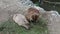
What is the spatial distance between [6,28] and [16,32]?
240 millimetres

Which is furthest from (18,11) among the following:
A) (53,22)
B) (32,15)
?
(53,22)

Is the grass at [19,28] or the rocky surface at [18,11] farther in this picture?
the rocky surface at [18,11]

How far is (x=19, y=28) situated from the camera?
12.6ft

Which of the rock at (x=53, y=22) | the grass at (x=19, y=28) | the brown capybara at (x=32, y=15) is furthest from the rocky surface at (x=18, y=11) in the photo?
the brown capybara at (x=32, y=15)

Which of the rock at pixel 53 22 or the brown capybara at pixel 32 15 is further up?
the brown capybara at pixel 32 15

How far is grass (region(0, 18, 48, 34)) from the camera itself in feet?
12.2

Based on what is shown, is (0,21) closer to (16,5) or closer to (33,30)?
(33,30)

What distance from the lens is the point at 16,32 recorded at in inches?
146

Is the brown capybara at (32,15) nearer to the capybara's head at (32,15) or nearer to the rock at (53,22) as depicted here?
the capybara's head at (32,15)

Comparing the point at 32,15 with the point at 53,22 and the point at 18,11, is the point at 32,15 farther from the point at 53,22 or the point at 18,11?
the point at 18,11

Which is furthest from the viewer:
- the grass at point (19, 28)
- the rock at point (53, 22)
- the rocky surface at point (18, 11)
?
the rocky surface at point (18, 11)

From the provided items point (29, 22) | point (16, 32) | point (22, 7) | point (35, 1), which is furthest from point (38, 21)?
point (35, 1)

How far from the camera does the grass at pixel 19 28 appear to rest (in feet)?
12.2

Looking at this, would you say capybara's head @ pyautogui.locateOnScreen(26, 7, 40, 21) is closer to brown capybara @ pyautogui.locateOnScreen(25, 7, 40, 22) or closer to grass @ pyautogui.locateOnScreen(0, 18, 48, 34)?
brown capybara @ pyautogui.locateOnScreen(25, 7, 40, 22)
